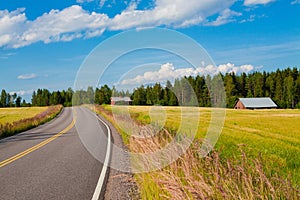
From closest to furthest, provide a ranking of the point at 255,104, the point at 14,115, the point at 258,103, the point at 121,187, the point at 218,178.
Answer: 1. the point at 218,178
2. the point at 121,187
3. the point at 14,115
4. the point at 255,104
5. the point at 258,103

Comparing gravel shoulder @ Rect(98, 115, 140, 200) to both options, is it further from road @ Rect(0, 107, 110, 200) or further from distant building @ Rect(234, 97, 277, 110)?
distant building @ Rect(234, 97, 277, 110)

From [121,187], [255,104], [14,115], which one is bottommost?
[121,187]

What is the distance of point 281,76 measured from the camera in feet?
367

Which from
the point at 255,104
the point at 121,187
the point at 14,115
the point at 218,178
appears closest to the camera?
the point at 218,178

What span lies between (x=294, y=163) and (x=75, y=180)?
6.58m

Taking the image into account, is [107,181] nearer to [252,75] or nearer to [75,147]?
[75,147]

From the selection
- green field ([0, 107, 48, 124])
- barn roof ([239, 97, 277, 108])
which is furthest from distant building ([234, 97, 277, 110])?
green field ([0, 107, 48, 124])

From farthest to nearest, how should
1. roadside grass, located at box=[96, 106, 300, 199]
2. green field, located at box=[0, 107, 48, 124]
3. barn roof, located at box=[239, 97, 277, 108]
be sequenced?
barn roof, located at box=[239, 97, 277, 108] < green field, located at box=[0, 107, 48, 124] < roadside grass, located at box=[96, 106, 300, 199]

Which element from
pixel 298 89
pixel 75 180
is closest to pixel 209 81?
pixel 75 180

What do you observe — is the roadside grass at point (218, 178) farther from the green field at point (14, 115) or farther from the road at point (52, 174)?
the green field at point (14, 115)

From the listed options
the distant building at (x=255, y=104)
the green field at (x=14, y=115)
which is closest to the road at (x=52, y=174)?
the green field at (x=14, y=115)

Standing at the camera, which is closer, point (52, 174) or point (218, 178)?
point (218, 178)

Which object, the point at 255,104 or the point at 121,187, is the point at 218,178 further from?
the point at 255,104

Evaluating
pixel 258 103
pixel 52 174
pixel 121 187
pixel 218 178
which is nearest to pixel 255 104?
pixel 258 103
